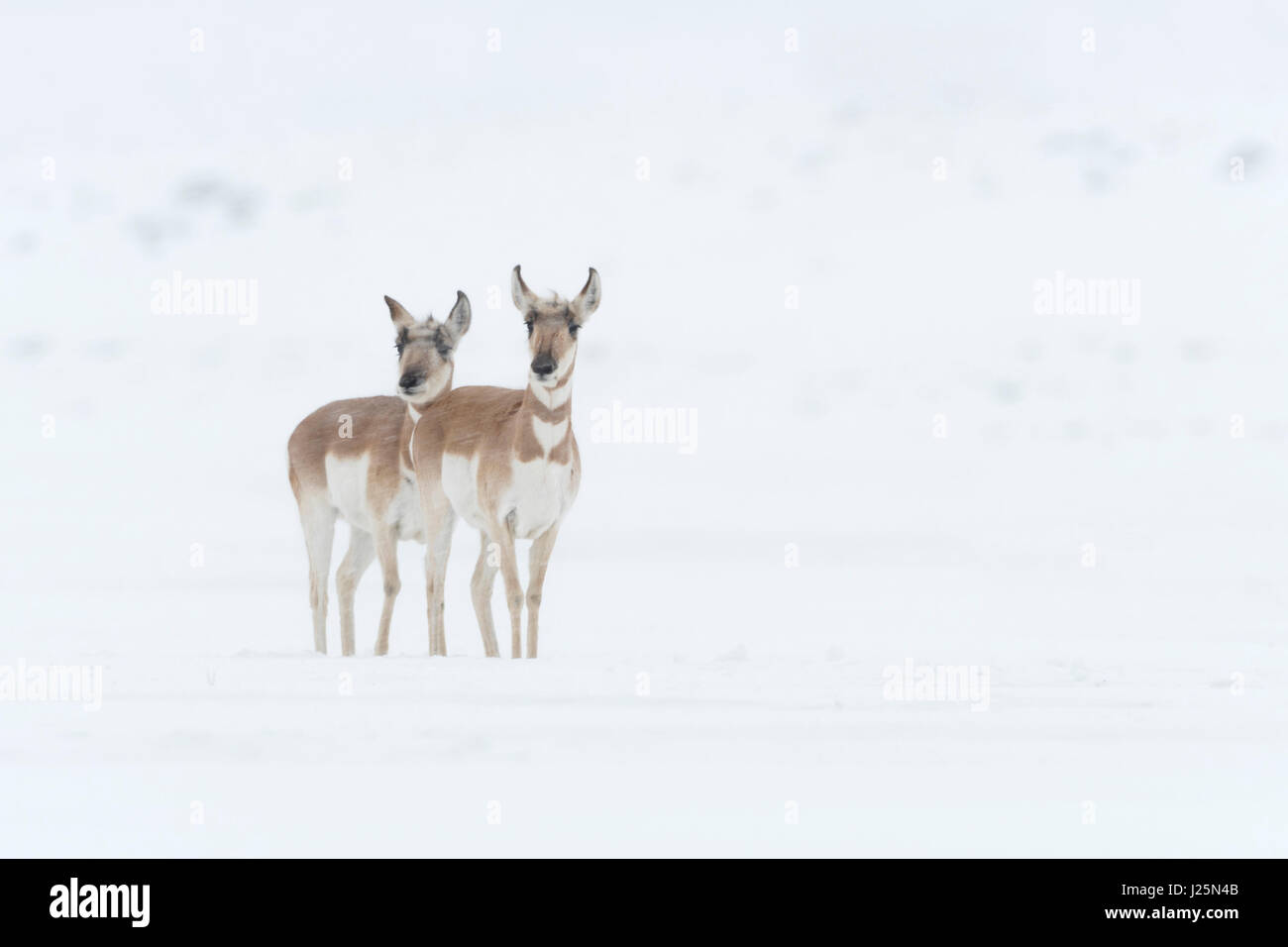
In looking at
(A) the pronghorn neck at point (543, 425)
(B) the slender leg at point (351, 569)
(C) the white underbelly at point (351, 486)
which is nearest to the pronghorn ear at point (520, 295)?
(A) the pronghorn neck at point (543, 425)

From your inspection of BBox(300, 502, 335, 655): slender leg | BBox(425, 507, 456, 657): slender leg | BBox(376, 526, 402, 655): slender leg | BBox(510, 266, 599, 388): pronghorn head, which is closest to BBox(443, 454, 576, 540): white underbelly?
BBox(425, 507, 456, 657): slender leg

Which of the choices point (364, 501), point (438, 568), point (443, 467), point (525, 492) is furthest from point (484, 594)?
point (364, 501)

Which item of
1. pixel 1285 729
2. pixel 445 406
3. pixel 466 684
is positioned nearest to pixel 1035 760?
pixel 1285 729

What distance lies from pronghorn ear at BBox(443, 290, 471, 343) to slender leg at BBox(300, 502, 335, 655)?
6.15 ft

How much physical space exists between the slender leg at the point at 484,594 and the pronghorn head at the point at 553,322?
1609 millimetres

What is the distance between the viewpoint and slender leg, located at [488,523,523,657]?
1162cm

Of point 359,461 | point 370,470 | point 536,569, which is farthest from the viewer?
point 359,461

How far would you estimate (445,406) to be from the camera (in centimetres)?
1229

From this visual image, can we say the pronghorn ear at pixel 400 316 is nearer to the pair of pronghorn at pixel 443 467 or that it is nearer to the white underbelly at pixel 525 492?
the pair of pronghorn at pixel 443 467

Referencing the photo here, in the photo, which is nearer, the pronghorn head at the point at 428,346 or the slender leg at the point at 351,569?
the pronghorn head at the point at 428,346

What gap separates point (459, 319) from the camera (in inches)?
489

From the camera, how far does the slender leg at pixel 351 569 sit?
42.9 ft

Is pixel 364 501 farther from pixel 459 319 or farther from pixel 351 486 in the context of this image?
pixel 459 319

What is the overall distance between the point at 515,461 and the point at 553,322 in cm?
100
